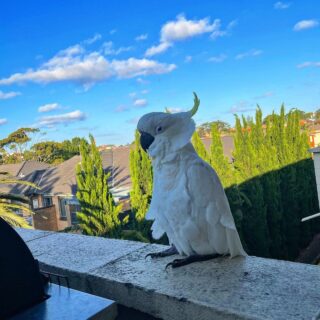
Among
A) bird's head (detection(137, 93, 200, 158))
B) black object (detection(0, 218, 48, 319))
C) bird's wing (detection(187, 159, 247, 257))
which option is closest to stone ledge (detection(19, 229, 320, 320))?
bird's wing (detection(187, 159, 247, 257))

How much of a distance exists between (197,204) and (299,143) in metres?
11.0

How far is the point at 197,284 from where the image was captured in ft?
4.72

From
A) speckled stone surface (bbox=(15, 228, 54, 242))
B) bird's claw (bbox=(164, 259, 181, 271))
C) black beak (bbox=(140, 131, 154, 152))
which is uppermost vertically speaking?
black beak (bbox=(140, 131, 154, 152))

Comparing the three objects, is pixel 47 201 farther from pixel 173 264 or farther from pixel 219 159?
pixel 173 264

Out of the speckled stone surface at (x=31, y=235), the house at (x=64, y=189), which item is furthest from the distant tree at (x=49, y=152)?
the speckled stone surface at (x=31, y=235)

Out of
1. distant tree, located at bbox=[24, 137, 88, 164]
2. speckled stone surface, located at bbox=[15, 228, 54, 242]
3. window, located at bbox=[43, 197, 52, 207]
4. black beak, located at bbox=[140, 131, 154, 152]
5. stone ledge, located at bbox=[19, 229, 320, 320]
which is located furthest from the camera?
distant tree, located at bbox=[24, 137, 88, 164]

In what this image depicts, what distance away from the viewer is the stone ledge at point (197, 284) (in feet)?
3.95

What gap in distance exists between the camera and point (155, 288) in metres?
1.45

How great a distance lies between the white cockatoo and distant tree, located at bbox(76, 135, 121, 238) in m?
6.97

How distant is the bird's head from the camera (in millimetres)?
1681

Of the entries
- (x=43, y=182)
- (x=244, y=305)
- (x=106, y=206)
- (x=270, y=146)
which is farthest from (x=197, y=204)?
(x=43, y=182)

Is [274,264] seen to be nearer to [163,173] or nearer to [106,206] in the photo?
[163,173]

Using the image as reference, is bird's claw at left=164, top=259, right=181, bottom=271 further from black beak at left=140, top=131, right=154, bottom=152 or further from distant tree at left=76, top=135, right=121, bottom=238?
distant tree at left=76, top=135, right=121, bottom=238

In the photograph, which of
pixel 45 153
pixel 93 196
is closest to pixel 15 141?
pixel 45 153
